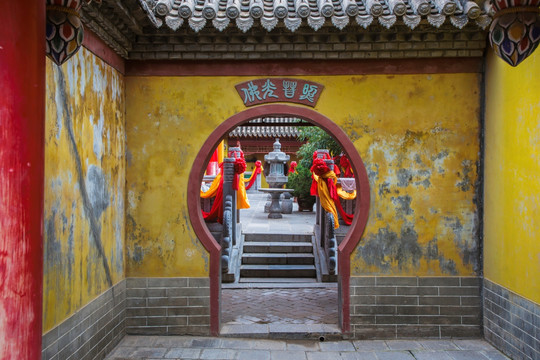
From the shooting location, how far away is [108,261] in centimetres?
517

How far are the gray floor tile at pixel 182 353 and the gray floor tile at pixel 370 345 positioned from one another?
1.85 m

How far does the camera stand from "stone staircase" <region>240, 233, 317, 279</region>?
29.2 ft

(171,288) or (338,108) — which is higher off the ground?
(338,108)

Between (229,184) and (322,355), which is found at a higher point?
(229,184)

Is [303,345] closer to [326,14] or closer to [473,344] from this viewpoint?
[473,344]

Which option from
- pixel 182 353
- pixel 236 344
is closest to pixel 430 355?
pixel 236 344

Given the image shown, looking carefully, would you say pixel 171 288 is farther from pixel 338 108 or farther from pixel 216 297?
pixel 338 108

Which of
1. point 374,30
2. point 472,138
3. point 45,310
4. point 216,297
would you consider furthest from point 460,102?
point 45,310

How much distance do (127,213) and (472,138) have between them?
4387 mm

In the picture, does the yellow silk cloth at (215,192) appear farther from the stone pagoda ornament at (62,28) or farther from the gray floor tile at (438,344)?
the stone pagoda ornament at (62,28)

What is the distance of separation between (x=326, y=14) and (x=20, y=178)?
3.74 meters

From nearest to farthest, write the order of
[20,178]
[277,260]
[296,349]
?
[20,178], [296,349], [277,260]

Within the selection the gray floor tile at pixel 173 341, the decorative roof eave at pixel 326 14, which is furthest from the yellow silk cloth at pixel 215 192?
the decorative roof eave at pixel 326 14

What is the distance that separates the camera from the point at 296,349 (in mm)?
5375
